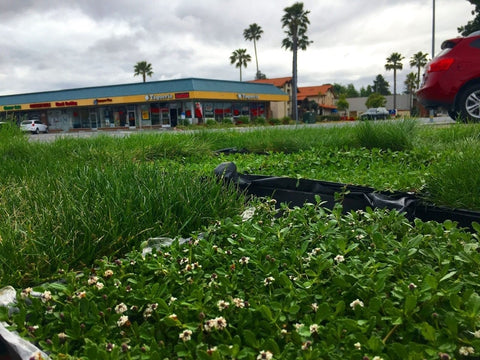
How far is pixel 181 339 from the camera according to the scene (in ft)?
4.39

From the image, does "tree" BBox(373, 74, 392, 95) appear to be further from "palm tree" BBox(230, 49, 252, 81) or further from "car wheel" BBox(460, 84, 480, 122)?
"car wheel" BBox(460, 84, 480, 122)

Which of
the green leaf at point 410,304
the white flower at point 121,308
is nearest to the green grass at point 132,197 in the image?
the white flower at point 121,308

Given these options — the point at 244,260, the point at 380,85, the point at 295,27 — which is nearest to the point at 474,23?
the point at 295,27

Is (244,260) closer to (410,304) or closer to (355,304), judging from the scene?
(355,304)

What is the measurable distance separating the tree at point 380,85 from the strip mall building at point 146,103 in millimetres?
70898

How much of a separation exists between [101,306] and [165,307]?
0.29 metres

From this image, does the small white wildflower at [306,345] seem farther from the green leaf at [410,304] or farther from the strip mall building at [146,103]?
the strip mall building at [146,103]

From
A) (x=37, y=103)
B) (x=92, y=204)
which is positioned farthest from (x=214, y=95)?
(x=92, y=204)

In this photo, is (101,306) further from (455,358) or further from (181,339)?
(455,358)

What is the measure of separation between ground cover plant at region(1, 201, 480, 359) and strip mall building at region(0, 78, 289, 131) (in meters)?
35.4

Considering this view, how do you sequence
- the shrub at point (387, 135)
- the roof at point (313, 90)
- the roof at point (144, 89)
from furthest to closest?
the roof at point (313, 90) < the roof at point (144, 89) < the shrub at point (387, 135)

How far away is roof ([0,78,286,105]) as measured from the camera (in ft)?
123

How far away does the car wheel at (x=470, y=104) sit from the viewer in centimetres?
745

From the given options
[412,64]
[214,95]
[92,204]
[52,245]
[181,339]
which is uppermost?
[412,64]
